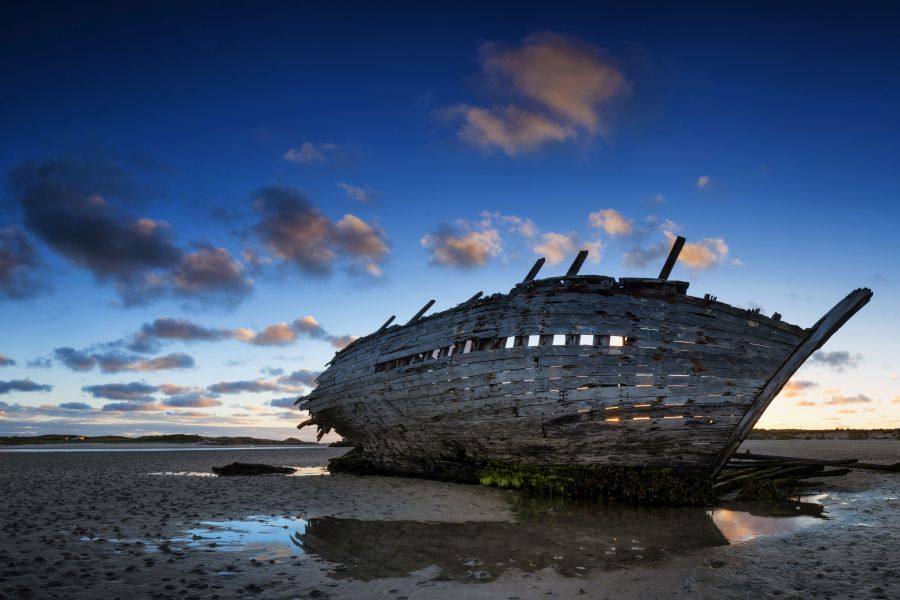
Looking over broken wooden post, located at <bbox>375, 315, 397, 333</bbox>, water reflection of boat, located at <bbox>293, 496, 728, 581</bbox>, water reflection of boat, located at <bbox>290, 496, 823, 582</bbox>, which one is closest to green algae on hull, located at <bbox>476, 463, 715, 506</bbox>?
water reflection of boat, located at <bbox>290, 496, 823, 582</bbox>

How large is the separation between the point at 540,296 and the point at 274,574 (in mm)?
9030

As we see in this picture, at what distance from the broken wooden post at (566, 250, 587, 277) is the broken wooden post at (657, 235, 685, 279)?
82.2 inches

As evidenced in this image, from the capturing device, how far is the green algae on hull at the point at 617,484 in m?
11.0

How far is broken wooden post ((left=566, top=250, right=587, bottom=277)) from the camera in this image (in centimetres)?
1327

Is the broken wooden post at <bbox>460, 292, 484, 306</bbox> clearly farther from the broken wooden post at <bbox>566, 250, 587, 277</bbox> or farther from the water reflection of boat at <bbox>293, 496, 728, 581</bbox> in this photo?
the water reflection of boat at <bbox>293, 496, 728, 581</bbox>

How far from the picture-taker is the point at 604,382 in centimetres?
1137

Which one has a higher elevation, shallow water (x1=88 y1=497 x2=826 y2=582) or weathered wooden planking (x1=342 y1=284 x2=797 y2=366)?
weathered wooden planking (x1=342 y1=284 x2=797 y2=366)

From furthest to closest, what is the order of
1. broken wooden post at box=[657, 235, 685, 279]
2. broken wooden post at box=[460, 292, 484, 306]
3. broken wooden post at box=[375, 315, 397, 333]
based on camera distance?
broken wooden post at box=[375, 315, 397, 333] → broken wooden post at box=[460, 292, 484, 306] → broken wooden post at box=[657, 235, 685, 279]

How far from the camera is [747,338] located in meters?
10.9

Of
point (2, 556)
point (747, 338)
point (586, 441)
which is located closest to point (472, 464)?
point (586, 441)

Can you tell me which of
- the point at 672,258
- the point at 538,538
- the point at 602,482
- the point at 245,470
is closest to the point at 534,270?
the point at 672,258

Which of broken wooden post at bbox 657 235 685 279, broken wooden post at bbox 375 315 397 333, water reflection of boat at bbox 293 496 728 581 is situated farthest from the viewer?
broken wooden post at bbox 375 315 397 333

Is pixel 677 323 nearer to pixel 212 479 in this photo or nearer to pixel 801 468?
pixel 801 468

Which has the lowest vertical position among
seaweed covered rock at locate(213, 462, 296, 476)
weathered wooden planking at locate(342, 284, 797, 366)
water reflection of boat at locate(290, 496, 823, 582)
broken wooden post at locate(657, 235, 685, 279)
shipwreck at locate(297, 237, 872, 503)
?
seaweed covered rock at locate(213, 462, 296, 476)
